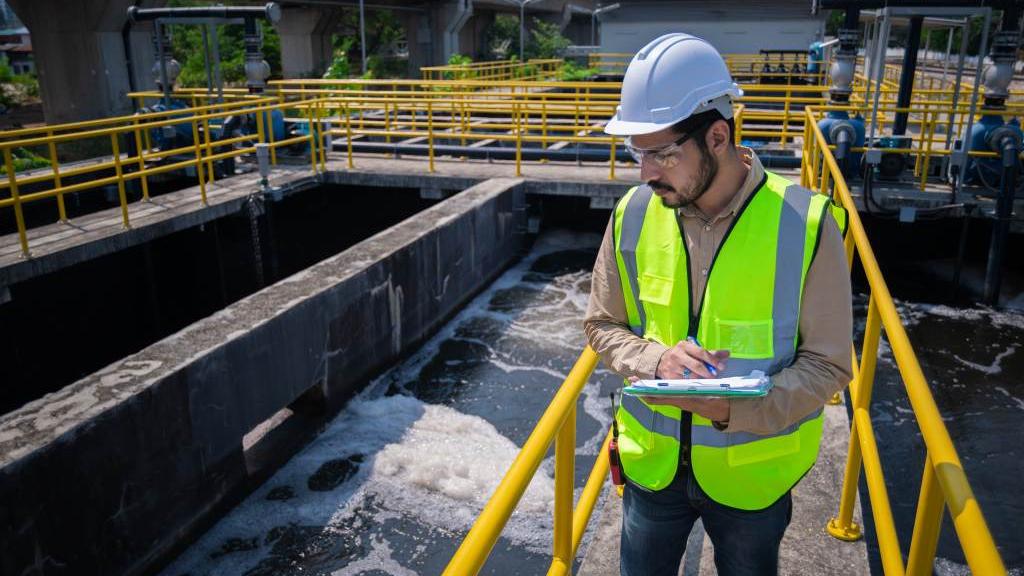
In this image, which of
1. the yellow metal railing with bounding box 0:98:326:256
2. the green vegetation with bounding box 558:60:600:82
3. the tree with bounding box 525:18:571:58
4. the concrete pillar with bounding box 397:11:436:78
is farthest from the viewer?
the tree with bounding box 525:18:571:58

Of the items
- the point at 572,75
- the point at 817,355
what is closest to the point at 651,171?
the point at 817,355

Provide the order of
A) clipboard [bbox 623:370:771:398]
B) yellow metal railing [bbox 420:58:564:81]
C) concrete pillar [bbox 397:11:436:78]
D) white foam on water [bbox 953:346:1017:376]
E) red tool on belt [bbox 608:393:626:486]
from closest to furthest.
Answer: clipboard [bbox 623:370:771:398] < red tool on belt [bbox 608:393:626:486] < white foam on water [bbox 953:346:1017:376] < yellow metal railing [bbox 420:58:564:81] < concrete pillar [bbox 397:11:436:78]

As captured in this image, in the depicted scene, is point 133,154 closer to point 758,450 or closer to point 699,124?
point 699,124

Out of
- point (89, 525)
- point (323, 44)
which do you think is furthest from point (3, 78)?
point (89, 525)

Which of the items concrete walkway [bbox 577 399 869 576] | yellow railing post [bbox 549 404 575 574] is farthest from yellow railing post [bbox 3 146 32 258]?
yellow railing post [bbox 549 404 575 574]

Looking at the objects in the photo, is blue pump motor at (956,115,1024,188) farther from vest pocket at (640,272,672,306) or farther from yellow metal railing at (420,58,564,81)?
yellow metal railing at (420,58,564,81)

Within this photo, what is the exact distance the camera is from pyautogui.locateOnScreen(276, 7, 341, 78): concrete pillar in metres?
30.5

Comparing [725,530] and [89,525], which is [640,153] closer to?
[725,530]

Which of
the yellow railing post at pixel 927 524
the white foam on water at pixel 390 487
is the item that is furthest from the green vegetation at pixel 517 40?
the yellow railing post at pixel 927 524

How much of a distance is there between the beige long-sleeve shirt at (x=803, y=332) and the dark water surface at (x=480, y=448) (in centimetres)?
330

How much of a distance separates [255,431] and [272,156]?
21.3ft

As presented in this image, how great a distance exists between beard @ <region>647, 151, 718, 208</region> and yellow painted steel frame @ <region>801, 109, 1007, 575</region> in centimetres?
64

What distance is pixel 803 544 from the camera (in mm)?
2678

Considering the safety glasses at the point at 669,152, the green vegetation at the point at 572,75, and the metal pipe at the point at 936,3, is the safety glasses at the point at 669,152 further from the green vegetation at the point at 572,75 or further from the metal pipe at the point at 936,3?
the green vegetation at the point at 572,75
